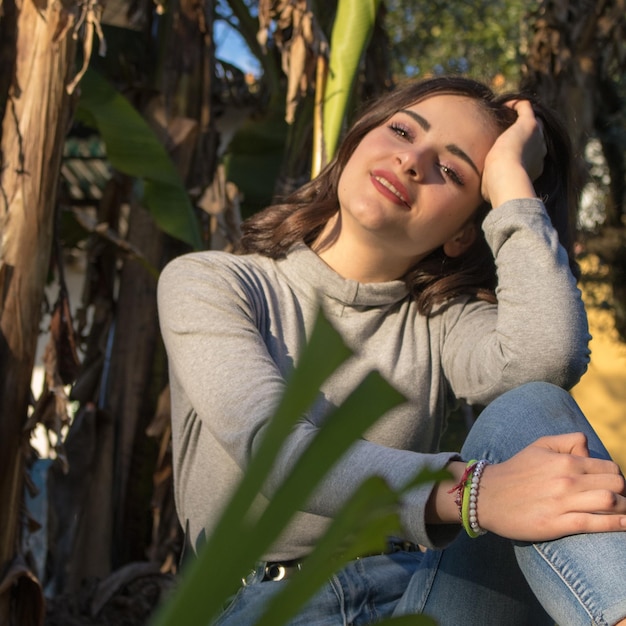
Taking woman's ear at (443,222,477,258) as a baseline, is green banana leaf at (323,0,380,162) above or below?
above

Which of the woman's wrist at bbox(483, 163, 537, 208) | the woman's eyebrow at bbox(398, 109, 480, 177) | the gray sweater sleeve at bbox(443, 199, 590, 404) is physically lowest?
the gray sweater sleeve at bbox(443, 199, 590, 404)

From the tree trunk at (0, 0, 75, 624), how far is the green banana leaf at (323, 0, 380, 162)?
2.18 ft

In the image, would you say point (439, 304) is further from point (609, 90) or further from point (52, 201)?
point (609, 90)

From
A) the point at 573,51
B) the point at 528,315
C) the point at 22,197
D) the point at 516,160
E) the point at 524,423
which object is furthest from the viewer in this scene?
the point at 573,51

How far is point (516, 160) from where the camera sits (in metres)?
1.72

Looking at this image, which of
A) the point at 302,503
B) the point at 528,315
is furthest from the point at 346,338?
the point at 302,503

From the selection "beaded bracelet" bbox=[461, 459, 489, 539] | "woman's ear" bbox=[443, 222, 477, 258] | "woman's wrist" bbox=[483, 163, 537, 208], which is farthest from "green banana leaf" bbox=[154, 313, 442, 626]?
"woman's ear" bbox=[443, 222, 477, 258]

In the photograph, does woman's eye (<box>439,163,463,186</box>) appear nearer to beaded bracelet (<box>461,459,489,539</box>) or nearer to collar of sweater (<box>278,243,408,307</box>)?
collar of sweater (<box>278,243,408,307</box>)

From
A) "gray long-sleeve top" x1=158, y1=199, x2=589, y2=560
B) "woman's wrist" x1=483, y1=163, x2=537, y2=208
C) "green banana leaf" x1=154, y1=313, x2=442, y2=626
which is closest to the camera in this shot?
"green banana leaf" x1=154, y1=313, x2=442, y2=626

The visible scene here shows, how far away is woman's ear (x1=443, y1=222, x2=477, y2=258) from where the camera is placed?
6.20 ft

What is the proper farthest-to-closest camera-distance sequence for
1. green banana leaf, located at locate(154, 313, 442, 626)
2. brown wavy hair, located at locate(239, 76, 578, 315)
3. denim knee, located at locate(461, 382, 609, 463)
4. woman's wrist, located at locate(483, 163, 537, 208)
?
brown wavy hair, located at locate(239, 76, 578, 315)
woman's wrist, located at locate(483, 163, 537, 208)
denim knee, located at locate(461, 382, 609, 463)
green banana leaf, located at locate(154, 313, 442, 626)

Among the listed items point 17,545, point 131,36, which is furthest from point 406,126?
point 131,36

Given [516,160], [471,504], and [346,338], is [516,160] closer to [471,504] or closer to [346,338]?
[346,338]

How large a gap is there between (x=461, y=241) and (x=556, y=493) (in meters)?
0.85
